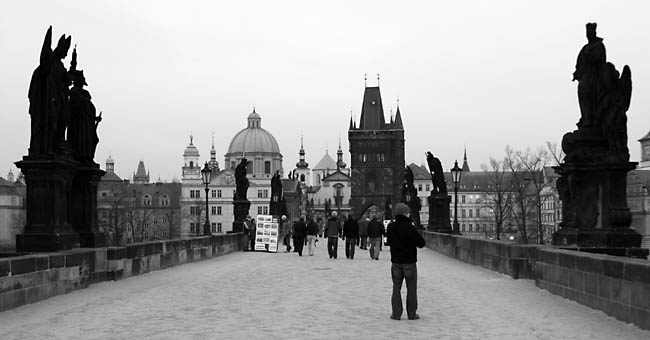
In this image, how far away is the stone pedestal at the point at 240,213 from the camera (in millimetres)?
37969

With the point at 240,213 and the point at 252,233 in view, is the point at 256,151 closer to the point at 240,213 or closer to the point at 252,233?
the point at 240,213

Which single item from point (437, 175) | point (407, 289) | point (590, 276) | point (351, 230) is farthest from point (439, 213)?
point (407, 289)

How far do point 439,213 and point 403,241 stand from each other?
88.6 ft

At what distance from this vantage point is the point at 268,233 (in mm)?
32719

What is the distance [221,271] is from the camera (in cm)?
2081

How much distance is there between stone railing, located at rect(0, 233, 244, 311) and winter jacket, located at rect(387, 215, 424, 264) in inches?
202

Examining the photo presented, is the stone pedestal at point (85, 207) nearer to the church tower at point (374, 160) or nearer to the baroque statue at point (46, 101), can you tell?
the baroque statue at point (46, 101)

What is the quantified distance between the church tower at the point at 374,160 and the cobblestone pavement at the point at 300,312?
13240 cm

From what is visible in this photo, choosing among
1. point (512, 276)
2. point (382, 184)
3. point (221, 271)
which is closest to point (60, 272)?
point (221, 271)

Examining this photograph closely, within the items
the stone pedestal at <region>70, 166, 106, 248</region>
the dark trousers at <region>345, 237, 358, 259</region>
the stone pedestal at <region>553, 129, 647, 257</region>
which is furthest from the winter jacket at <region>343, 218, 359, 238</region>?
the stone pedestal at <region>553, 129, 647, 257</region>

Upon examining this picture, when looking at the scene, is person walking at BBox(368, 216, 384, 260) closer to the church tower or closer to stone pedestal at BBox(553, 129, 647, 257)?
stone pedestal at BBox(553, 129, 647, 257)

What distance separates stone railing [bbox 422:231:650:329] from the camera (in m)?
9.88

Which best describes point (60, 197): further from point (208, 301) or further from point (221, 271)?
point (221, 271)

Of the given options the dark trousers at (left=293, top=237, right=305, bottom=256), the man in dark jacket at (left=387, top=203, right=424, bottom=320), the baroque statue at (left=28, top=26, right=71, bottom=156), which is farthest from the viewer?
the dark trousers at (left=293, top=237, right=305, bottom=256)
